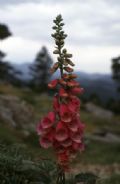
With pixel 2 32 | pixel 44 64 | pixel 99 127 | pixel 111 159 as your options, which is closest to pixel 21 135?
pixel 111 159

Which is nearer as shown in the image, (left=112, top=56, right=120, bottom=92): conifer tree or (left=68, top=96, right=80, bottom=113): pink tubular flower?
(left=68, top=96, right=80, bottom=113): pink tubular flower

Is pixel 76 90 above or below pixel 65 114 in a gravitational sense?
above

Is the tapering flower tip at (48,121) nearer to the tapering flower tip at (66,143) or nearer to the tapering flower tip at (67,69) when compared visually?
the tapering flower tip at (66,143)

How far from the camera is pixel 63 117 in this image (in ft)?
18.1

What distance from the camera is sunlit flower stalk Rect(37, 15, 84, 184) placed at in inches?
216

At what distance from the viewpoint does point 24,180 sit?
586 cm

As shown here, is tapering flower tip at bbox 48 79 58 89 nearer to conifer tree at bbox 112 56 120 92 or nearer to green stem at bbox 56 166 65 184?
green stem at bbox 56 166 65 184

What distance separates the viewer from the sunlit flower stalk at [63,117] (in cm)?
550

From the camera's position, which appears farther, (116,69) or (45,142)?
(116,69)

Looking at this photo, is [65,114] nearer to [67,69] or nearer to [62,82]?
[62,82]

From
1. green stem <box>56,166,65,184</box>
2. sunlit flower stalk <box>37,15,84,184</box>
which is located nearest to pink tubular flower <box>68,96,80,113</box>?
sunlit flower stalk <box>37,15,84,184</box>

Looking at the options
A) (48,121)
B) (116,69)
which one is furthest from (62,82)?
(116,69)

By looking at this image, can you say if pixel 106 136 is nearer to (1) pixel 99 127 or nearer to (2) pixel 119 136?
(2) pixel 119 136

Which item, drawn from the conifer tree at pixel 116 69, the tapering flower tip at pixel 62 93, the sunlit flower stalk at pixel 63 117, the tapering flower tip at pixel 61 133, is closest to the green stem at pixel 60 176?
the sunlit flower stalk at pixel 63 117
